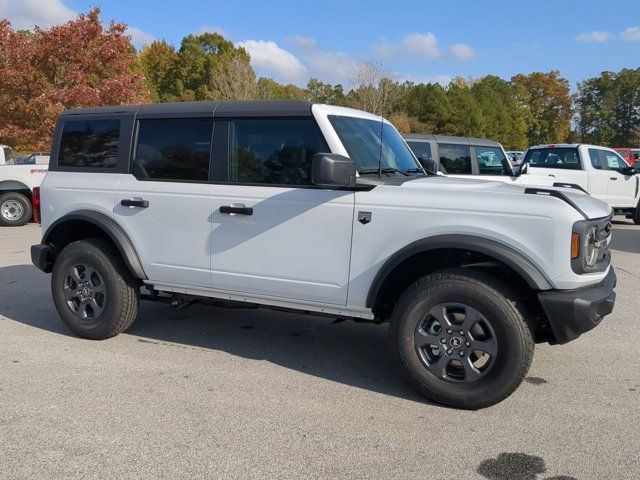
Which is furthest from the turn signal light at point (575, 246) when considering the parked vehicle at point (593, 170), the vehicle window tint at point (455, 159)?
the parked vehicle at point (593, 170)

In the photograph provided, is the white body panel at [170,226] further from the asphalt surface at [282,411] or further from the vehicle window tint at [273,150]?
the asphalt surface at [282,411]

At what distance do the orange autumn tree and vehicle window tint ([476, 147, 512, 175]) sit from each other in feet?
40.9

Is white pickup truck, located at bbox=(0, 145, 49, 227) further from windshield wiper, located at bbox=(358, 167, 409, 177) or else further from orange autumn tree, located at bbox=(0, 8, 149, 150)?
windshield wiper, located at bbox=(358, 167, 409, 177)

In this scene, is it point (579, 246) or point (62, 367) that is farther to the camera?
point (62, 367)

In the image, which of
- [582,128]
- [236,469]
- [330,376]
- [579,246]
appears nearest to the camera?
[236,469]

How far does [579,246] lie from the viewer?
3.50 m

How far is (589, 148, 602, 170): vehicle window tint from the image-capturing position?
13617 mm

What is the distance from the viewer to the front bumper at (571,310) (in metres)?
3.46

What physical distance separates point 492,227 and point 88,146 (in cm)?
355

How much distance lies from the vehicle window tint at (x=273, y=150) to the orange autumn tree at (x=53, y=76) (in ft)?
50.6

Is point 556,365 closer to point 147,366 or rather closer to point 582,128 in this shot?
point 147,366

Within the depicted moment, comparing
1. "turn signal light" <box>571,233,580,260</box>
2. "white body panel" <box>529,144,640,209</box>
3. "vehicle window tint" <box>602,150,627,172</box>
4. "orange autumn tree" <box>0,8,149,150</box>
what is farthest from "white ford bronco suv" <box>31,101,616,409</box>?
"orange autumn tree" <box>0,8,149,150</box>

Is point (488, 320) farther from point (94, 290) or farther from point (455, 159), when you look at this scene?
point (455, 159)

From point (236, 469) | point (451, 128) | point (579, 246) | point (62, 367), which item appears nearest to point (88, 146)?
point (62, 367)
